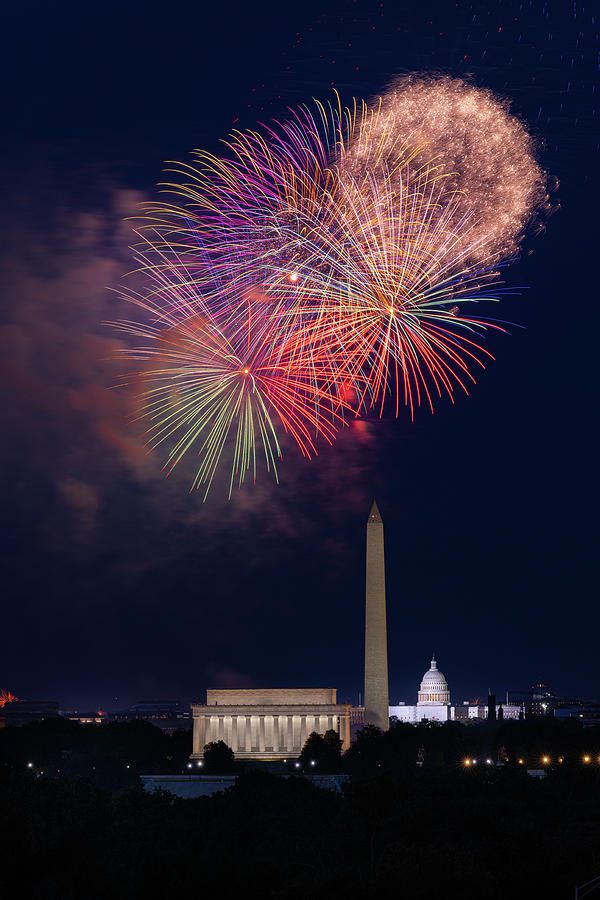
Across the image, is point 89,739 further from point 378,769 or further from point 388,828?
point 388,828

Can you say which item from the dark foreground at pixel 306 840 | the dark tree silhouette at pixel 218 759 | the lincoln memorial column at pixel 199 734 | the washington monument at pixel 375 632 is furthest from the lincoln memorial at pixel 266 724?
the dark foreground at pixel 306 840

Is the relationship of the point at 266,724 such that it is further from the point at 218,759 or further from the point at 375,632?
the point at 218,759

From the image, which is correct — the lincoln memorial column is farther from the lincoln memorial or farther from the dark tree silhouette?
the dark tree silhouette

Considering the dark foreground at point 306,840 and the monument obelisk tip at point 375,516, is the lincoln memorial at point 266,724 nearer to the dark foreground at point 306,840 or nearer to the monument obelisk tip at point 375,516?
the monument obelisk tip at point 375,516

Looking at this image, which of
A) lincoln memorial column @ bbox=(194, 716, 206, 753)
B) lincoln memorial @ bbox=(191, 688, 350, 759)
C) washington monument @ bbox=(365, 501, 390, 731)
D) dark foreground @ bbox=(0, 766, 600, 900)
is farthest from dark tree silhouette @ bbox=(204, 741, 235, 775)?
dark foreground @ bbox=(0, 766, 600, 900)

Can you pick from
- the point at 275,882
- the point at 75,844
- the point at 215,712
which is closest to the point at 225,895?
the point at 275,882

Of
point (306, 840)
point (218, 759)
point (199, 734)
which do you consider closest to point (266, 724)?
point (199, 734)
